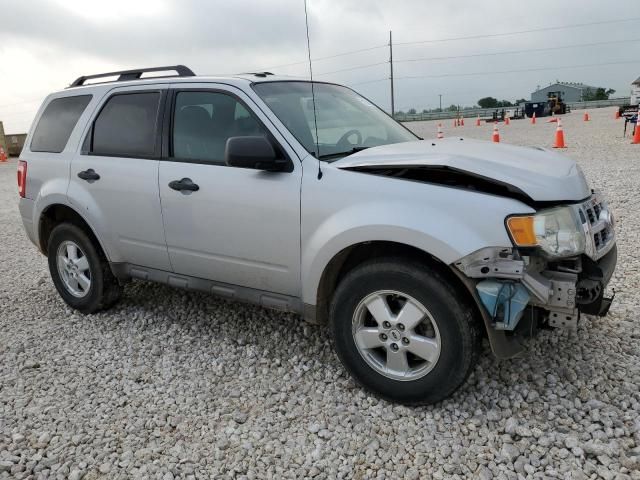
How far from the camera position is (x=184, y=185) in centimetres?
363

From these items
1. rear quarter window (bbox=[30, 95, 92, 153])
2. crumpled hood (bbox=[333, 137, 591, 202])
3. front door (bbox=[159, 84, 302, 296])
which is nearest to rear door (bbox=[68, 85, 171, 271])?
front door (bbox=[159, 84, 302, 296])

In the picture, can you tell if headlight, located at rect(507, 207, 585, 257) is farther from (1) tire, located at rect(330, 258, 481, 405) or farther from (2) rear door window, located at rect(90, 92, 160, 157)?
(2) rear door window, located at rect(90, 92, 160, 157)

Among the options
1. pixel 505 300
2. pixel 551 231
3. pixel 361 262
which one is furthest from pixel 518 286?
pixel 361 262

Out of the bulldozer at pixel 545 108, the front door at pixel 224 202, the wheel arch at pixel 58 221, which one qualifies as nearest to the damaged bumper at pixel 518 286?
the front door at pixel 224 202

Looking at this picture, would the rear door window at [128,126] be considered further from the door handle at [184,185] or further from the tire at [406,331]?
the tire at [406,331]

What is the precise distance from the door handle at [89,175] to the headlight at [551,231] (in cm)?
314

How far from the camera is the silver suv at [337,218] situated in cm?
267

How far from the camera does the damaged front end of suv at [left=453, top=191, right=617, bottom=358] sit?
259 cm

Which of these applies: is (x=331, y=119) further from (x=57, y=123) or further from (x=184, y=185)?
(x=57, y=123)

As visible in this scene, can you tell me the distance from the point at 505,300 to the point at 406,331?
1.84 ft

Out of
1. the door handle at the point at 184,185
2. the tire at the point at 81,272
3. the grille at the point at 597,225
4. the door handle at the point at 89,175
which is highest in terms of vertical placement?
the door handle at the point at 89,175

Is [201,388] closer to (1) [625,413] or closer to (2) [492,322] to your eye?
(2) [492,322]

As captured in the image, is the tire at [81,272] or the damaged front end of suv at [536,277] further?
the tire at [81,272]

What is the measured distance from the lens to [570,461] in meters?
2.53
